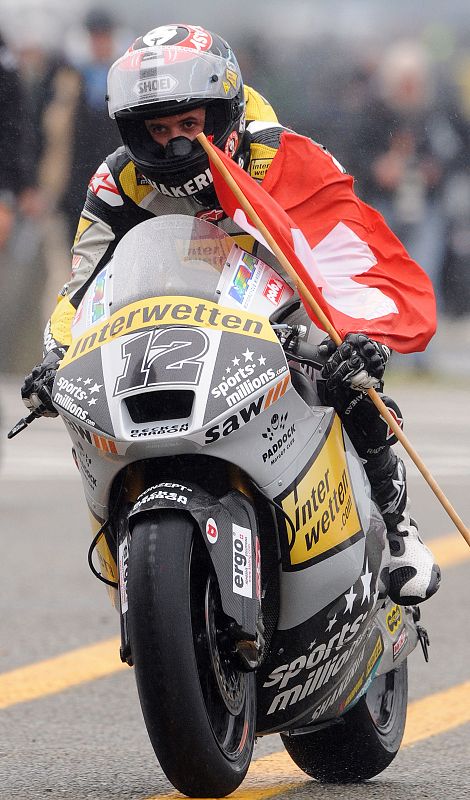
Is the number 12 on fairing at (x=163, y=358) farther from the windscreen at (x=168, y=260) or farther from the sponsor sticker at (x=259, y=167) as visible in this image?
the sponsor sticker at (x=259, y=167)

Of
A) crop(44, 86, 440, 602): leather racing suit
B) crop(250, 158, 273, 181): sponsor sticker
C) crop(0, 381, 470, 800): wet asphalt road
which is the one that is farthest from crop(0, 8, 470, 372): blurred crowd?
crop(250, 158, 273, 181): sponsor sticker

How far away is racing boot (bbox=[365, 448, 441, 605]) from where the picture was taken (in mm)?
4594

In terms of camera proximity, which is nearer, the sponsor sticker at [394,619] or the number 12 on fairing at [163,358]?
the number 12 on fairing at [163,358]

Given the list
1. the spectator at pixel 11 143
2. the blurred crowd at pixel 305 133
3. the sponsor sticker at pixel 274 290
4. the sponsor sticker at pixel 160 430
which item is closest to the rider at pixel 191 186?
the sponsor sticker at pixel 274 290

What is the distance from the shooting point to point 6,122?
9.35 metres

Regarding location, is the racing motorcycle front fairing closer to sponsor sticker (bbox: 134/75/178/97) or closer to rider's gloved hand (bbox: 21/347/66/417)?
rider's gloved hand (bbox: 21/347/66/417)

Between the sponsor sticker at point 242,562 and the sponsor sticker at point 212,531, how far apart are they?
0.05 meters

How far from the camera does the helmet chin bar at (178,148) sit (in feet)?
14.3

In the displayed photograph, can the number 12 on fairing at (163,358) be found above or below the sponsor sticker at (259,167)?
below

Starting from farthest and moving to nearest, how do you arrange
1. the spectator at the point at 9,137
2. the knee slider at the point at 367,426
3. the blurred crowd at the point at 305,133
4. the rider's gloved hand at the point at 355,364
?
the blurred crowd at the point at 305,133, the spectator at the point at 9,137, the knee slider at the point at 367,426, the rider's gloved hand at the point at 355,364

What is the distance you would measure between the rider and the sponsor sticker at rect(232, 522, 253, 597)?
17.2 inches

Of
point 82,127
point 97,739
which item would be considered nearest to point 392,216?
point 82,127

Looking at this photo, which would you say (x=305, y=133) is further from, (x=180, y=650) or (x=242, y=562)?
(x=180, y=650)

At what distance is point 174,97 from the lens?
14.1 feet
